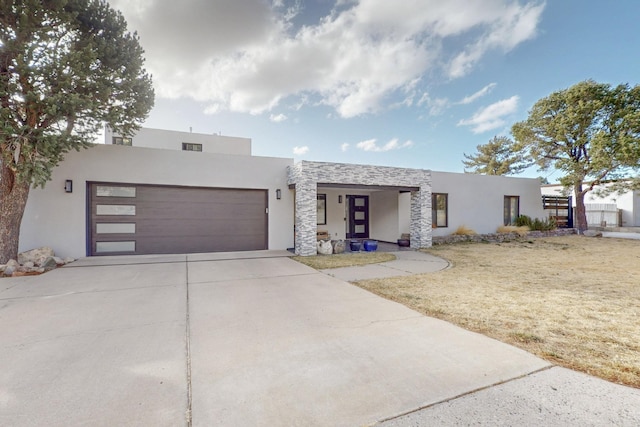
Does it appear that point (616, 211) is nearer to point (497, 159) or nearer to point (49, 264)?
point (497, 159)

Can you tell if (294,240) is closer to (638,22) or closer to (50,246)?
(50,246)

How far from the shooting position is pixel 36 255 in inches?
282

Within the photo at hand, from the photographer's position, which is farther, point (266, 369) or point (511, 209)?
point (511, 209)

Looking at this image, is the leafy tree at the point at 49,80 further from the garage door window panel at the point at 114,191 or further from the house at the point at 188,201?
the garage door window panel at the point at 114,191

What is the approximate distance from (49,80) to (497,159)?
32.2 meters

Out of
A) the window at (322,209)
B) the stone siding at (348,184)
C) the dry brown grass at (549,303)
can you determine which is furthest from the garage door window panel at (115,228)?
the dry brown grass at (549,303)

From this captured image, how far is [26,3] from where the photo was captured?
18.3 feet

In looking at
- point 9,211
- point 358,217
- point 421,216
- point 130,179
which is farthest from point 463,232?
point 9,211

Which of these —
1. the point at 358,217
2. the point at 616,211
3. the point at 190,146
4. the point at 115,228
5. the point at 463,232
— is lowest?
the point at 463,232

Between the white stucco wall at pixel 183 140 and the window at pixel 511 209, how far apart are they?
15.6 metres

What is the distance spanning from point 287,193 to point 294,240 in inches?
70.6

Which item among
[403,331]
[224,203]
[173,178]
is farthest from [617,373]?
[173,178]

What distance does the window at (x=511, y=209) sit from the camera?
585 inches

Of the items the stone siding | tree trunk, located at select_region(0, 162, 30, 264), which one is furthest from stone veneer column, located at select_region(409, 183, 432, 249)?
tree trunk, located at select_region(0, 162, 30, 264)
